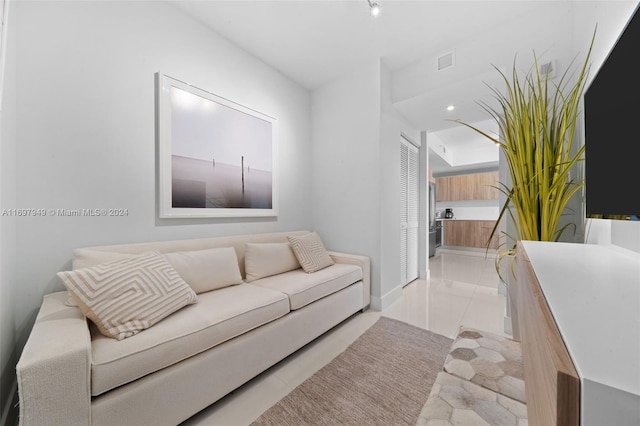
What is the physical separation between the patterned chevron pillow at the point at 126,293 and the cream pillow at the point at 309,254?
114 cm

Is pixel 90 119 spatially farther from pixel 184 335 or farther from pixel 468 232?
pixel 468 232

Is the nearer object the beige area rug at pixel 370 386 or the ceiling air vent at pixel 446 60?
the beige area rug at pixel 370 386

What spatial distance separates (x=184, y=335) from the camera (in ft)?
3.97

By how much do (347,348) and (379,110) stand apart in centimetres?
241

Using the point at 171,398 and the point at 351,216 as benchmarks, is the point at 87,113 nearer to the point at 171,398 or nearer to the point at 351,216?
the point at 171,398

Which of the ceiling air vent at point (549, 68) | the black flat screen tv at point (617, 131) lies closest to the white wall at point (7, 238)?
the black flat screen tv at point (617, 131)

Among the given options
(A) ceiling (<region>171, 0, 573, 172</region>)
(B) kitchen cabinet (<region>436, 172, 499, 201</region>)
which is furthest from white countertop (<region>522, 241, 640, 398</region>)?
(B) kitchen cabinet (<region>436, 172, 499, 201</region>)

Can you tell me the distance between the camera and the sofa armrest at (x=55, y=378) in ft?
2.69

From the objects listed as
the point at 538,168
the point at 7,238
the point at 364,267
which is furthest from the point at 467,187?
the point at 7,238

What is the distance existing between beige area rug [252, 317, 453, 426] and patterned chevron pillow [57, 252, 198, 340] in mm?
810

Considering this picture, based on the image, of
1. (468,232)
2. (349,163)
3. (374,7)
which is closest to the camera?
(374,7)

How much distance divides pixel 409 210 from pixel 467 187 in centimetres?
423

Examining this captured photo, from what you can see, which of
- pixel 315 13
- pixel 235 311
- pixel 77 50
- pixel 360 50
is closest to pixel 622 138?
pixel 235 311

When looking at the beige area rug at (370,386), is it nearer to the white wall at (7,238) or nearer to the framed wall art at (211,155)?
the white wall at (7,238)
